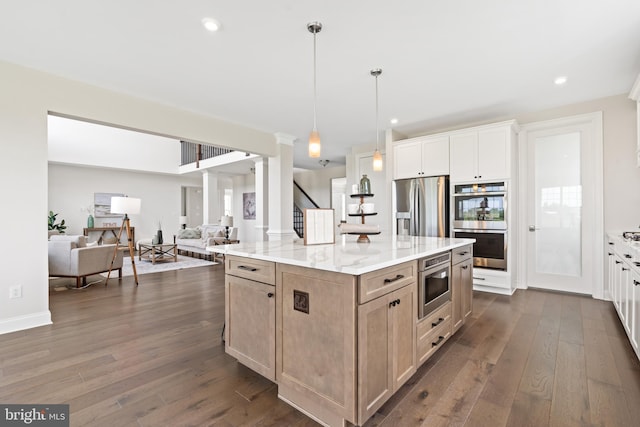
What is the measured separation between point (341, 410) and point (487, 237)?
3.51 m

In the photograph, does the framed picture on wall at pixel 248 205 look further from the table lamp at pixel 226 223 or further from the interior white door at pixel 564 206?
the interior white door at pixel 564 206

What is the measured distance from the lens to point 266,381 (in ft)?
6.45

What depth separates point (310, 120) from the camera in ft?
15.1

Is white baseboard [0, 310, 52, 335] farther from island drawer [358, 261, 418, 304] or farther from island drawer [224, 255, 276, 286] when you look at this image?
island drawer [358, 261, 418, 304]

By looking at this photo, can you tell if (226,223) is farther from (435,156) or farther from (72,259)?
(435,156)

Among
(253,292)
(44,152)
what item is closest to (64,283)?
(44,152)

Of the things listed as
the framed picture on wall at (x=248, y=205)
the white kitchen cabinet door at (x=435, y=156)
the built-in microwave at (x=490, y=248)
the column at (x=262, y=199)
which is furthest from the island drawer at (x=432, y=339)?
the framed picture on wall at (x=248, y=205)

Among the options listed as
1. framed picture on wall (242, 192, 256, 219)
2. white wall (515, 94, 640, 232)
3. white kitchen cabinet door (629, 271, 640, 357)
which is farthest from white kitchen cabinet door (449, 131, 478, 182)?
framed picture on wall (242, 192, 256, 219)

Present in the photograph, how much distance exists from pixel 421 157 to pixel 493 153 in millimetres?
1009

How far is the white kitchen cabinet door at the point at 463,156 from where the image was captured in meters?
4.18

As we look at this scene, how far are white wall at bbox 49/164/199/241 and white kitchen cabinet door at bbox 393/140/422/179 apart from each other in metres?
8.39

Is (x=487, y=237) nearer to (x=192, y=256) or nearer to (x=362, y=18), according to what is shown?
(x=362, y=18)

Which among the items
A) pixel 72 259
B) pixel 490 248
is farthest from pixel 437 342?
pixel 72 259

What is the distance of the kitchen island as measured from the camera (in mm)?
1439
